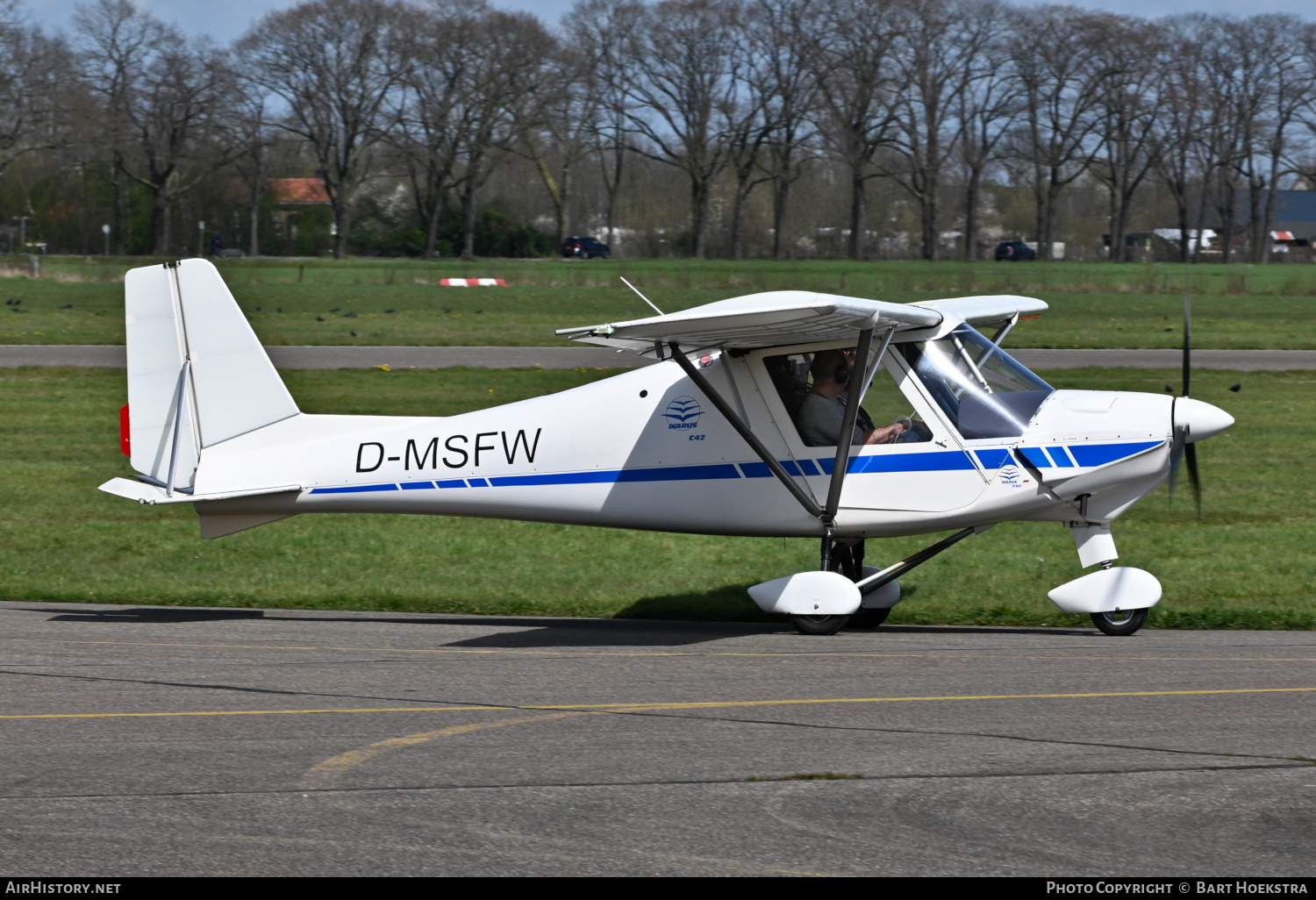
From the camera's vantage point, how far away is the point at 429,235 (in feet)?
285

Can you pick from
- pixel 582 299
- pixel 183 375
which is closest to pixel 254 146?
pixel 582 299

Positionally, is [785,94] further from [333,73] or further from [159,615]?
[159,615]

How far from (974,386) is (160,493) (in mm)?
6151

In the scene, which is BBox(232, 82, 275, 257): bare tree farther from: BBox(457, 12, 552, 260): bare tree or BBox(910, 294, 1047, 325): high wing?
BBox(910, 294, 1047, 325): high wing

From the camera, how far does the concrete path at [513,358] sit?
2727cm

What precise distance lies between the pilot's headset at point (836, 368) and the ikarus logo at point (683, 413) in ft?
2.95

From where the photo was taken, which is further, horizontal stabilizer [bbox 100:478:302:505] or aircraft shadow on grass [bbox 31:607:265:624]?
A: aircraft shadow on grass [bbox 31:607:265:624]

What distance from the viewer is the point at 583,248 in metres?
88.8

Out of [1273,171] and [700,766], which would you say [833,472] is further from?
[1273,171]

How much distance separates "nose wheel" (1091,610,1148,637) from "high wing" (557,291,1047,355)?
2.40 metres

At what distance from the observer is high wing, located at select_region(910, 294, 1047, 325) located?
10.1 meters

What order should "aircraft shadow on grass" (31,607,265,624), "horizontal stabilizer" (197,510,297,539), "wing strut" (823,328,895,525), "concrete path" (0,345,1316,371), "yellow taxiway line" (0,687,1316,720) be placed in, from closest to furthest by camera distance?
1. "yellow taxiway line" (0,687,1316,720)
2. "wing strut" (823,328,895,525)
3. "aircraft shadow on grass" (31,607,265,624)
4. "horizontal stabilizer" (197,510,297,539)
5. "concrete path" (0,345,1316,371)

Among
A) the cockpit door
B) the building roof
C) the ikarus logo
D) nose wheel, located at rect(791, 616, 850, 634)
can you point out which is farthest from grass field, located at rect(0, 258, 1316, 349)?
the building roof

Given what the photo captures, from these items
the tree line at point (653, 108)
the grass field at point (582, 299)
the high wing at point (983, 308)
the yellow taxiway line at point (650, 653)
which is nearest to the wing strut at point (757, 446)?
the yellow taxiway line at point (650, 653)
